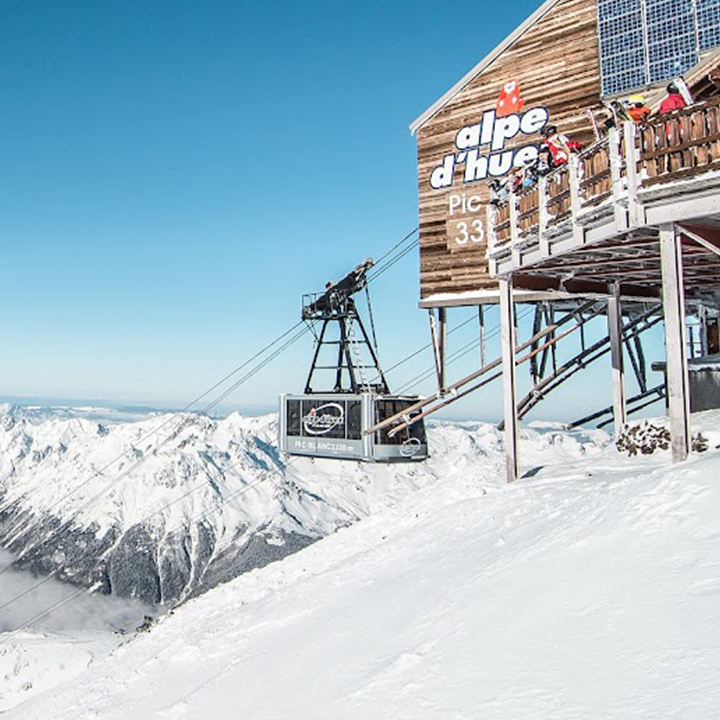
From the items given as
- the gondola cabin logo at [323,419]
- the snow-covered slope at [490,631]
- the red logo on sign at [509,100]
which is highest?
the red logo on sign at [509,100]

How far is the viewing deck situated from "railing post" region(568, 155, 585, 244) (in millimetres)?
18

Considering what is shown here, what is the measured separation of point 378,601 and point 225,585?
8.63 metres

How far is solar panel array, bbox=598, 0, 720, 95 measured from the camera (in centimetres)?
2077

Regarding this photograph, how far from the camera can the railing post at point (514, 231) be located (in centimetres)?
1605

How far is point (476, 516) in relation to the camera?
42.9 ft

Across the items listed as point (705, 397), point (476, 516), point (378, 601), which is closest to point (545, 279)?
point (705, 397)

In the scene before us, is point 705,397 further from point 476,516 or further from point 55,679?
point 55,679

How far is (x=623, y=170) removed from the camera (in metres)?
12.0

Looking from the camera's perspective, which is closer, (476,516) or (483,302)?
(476,516)

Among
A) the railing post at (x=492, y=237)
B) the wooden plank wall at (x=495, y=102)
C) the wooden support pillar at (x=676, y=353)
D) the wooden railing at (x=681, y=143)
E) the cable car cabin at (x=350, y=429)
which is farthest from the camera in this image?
the cable car cabin at (x=350, y=429)

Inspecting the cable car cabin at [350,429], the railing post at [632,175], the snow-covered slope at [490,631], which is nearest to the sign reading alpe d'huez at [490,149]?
the cable car cabin at [350,429]

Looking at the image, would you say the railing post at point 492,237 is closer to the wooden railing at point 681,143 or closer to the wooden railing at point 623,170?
the wooden railing at point 623,170

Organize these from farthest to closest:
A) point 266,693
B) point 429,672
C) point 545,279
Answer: point 545,279, point 266,693, point 429,672

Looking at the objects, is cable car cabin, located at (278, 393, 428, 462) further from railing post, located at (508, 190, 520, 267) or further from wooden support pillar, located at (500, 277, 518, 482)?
railing post, located at (508, 190, 520, 267)
